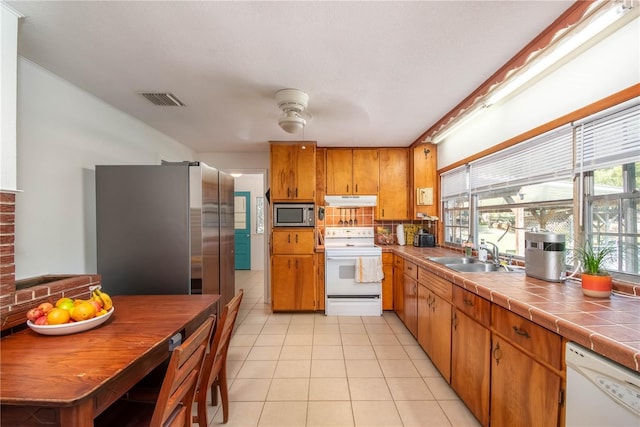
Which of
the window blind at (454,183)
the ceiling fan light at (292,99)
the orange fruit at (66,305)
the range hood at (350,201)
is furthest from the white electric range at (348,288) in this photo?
the orange fruit at (66,305)

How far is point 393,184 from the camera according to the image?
151 inches

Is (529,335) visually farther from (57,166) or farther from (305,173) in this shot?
(57,166)

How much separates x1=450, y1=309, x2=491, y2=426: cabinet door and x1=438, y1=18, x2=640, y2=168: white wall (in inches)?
61.0

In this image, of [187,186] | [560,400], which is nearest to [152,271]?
[187,186]

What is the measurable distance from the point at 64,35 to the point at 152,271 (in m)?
1.65

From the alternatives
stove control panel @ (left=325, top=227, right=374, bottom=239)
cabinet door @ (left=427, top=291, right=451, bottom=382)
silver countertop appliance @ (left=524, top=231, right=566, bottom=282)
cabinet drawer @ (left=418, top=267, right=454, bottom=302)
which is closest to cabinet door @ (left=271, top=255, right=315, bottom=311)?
stove control panel @ (left=325, top=227, right=374, bottom=239)

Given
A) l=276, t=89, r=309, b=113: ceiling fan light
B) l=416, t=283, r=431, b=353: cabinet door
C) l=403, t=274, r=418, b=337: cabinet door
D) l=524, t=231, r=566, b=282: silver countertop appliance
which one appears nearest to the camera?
l=524, t=231, r=566, b=282: silver countertop appliance

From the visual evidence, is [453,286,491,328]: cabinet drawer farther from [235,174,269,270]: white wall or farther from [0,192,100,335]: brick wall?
[235,174,269,270]: white wall

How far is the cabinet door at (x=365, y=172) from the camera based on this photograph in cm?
383

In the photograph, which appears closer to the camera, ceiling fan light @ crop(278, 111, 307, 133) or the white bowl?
the white bowl

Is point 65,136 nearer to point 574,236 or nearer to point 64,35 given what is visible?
point 64,35

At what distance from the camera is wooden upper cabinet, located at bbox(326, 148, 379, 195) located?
12.5 ft

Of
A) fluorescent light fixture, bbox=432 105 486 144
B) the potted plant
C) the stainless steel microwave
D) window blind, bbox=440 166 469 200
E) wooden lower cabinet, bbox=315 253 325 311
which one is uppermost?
fluorescent light fixture, bbox=432 105 486 144

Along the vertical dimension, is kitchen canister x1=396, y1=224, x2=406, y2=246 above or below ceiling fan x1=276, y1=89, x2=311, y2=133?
Answer: below
